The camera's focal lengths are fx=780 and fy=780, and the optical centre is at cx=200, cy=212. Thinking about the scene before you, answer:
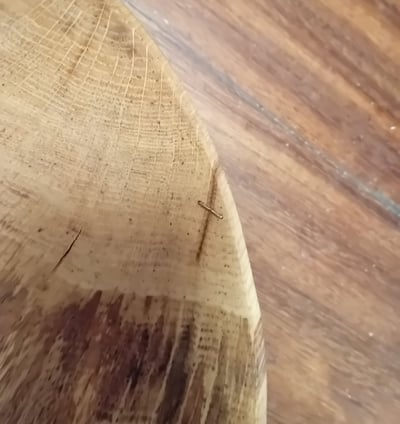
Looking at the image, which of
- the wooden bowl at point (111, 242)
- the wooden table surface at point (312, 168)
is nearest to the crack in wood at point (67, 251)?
the wooden bowl at point (111, 242)

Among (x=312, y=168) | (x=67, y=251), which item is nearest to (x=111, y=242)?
(x=67, y=251)

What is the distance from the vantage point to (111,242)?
550 millimetres

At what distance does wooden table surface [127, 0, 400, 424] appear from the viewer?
0.53 metres

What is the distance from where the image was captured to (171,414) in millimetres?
452

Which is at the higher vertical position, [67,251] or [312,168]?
[312,168]

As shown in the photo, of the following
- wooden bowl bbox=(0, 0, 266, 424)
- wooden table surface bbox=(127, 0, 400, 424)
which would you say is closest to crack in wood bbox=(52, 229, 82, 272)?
wooden bowl bbox=(0, 0, 266, 424)

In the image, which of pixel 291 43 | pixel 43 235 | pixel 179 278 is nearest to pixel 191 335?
pixel 179 278

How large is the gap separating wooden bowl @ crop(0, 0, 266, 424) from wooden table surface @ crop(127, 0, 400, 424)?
0.21 feet

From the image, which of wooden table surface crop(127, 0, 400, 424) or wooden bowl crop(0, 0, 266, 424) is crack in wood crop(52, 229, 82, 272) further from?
wooden table surface crop(127, 0, 400, 424)

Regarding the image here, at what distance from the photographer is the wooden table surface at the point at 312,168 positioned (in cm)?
53

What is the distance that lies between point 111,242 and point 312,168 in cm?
16

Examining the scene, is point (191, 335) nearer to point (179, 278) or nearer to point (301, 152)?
point (179, 278)

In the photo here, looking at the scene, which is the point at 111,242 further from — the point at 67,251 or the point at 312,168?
the point at 312,168

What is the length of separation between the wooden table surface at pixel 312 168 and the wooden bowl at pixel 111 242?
6 centimetres
